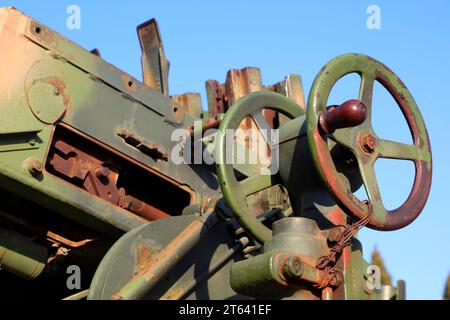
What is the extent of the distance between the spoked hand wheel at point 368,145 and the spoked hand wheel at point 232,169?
19.5 inches

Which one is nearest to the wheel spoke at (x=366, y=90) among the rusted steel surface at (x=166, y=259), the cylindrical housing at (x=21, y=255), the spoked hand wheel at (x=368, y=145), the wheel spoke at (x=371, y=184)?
the spoked hand wheel at (x=368, y=145)

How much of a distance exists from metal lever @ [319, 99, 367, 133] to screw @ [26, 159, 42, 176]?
156cm

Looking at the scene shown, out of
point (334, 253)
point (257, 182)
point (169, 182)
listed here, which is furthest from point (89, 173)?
point (334, 253)

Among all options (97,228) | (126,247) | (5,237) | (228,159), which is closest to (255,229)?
(228,159)

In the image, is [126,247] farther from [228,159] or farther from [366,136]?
[366,136]

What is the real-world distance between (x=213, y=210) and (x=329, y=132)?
1.29 m

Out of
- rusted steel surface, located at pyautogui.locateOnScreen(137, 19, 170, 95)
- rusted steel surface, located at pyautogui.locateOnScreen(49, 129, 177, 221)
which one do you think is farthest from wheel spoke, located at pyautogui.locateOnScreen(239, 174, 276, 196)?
rusted steel surface, located at pyautogui.locateOnScreen(137, 19, 170, 95)

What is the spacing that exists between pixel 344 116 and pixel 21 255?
2127 mm

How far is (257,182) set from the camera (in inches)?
163

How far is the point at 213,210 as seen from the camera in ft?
15.4

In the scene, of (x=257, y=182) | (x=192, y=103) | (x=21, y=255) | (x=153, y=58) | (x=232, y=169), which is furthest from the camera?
(x=192, y=103)

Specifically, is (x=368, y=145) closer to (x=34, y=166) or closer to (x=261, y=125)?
(x=261, y=125)

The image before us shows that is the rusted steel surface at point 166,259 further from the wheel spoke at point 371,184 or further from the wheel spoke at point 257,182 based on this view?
the wheel spoke at point 371,184
